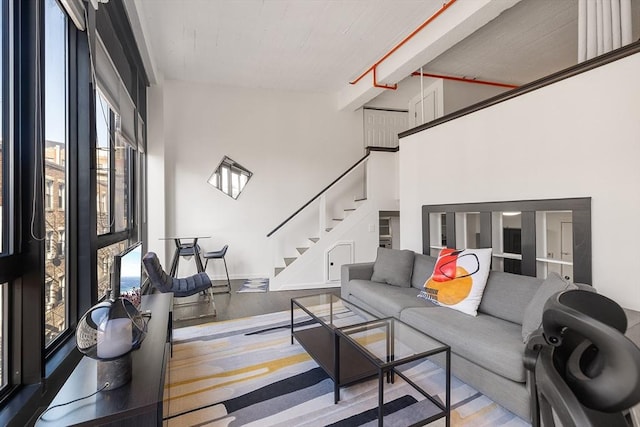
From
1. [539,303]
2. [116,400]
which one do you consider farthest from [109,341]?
[539,303]

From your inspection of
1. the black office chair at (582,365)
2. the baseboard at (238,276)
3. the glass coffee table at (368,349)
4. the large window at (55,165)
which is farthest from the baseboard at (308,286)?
the black office chair at (582,365)

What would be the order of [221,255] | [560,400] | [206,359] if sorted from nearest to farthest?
[560,400]
[206,359]
[221,255]

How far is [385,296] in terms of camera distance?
2828 mm

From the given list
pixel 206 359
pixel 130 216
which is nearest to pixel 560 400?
pixel 206 359

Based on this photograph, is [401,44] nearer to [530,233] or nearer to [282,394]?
[530,233]

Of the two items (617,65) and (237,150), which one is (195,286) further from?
(617,65)

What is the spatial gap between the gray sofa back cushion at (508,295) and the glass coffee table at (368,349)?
0.80m

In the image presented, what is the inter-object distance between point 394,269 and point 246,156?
3.59 m

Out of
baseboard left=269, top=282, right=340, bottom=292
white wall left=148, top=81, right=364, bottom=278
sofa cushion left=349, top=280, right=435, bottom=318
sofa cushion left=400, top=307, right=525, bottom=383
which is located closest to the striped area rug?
sofa cushion left=400, top=307, right=525, bottom=383

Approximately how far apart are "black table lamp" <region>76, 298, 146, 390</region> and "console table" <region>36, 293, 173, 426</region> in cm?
5

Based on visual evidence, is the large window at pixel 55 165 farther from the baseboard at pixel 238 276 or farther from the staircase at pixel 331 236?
the baseboard at pixel 238 276

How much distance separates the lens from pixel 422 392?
6.25ft

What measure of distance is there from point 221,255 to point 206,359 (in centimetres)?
232

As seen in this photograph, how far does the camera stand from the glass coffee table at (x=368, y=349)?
5.41 ft
